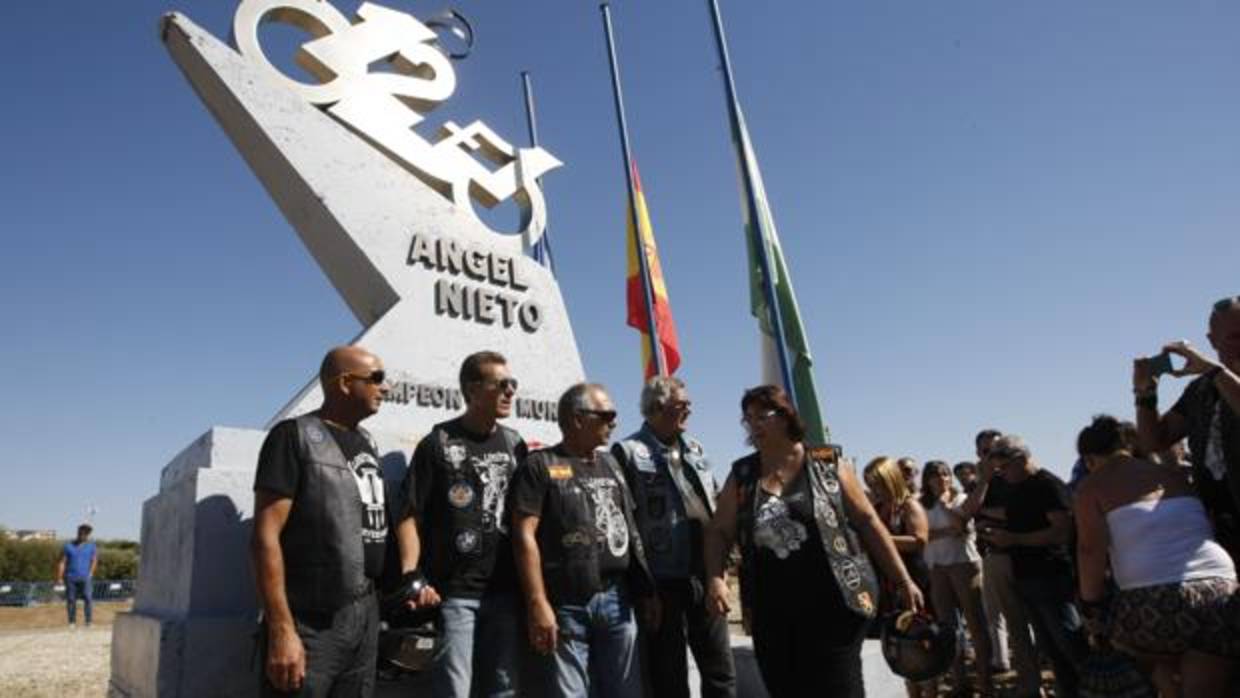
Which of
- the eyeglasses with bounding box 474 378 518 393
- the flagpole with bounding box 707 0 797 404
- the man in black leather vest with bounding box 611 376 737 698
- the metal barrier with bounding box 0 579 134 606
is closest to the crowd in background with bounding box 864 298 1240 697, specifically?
the man in black leather vest with bounding box 611 376 737 698

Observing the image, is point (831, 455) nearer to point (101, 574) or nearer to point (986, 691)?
point (986, 691)

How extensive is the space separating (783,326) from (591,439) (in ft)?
24.1

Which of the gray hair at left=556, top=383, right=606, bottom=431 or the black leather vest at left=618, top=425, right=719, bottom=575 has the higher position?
the gray hair at left=556, top=383, right=606, bottom=431

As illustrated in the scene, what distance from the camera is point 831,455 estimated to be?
3.08 meters

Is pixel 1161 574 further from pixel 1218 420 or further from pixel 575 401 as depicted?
pixel 575 401

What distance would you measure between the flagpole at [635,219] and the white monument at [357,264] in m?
4.56

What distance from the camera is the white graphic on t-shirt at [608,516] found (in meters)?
3.07

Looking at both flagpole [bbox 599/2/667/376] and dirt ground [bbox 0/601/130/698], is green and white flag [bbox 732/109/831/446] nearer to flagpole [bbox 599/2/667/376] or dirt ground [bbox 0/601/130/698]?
flagpole [bbox 599/2/667/376]

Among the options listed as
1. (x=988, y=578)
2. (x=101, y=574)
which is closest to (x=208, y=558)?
(x=988, y=578)

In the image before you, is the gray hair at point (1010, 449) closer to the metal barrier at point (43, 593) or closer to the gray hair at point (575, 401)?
the gray hair at point (575, 401)

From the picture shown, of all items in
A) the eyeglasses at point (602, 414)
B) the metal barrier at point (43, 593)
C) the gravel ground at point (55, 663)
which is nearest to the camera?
the eyeglasses at point (602, 414)

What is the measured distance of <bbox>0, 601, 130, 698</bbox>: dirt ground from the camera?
668cm

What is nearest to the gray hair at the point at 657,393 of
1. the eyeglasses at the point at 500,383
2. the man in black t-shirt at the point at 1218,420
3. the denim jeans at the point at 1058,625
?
the eyeglasses at the point at 500,383

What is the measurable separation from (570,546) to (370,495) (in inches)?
30.1
